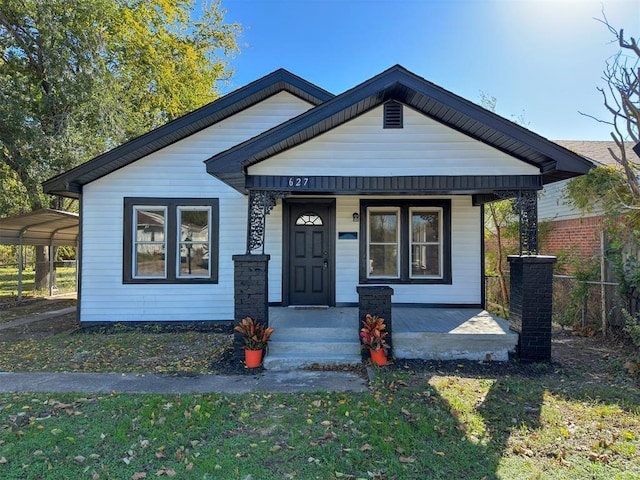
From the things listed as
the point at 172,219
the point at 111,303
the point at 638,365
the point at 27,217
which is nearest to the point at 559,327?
the point at 638,365

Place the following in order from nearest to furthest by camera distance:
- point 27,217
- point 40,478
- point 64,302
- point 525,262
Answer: point 40,478, point 525,262, point 27,217, point 64,302

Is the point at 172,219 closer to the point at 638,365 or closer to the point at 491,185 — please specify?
the point at 491,185

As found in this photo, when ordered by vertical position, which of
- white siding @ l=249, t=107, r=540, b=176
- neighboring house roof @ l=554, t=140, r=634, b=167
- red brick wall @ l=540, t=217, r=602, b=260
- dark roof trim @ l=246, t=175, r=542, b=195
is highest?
neighboring house roof @ l=554, t=140, r=634, b=167

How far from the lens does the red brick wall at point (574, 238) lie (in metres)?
9.20

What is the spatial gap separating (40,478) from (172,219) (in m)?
5.80

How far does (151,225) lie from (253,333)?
4.12m

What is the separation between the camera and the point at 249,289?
586 cm

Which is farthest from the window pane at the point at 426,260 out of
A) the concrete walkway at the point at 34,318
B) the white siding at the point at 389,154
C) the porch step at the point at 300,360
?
the concrete walkway at the point at 34,318

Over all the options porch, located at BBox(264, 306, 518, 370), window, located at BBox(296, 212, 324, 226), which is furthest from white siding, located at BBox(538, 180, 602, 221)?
window, located at BBox(296, 212, 324, 226)

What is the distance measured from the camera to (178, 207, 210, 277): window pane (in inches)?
325

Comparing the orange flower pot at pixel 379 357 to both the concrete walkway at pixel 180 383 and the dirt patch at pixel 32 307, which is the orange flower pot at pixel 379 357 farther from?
the dirt patch at pixel 32 307

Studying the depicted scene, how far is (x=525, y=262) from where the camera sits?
18.8ft

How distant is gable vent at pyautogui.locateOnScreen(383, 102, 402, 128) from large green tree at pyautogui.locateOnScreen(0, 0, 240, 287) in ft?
34.6

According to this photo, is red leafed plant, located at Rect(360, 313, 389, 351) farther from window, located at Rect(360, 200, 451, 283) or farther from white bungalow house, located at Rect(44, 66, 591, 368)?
window, located at Rect(360, 200, 451, 283)
